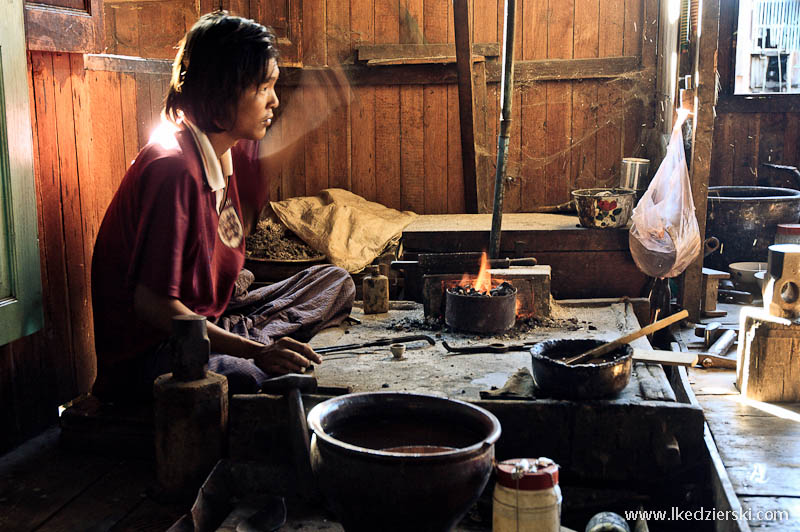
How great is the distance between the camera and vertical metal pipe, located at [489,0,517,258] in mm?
4242

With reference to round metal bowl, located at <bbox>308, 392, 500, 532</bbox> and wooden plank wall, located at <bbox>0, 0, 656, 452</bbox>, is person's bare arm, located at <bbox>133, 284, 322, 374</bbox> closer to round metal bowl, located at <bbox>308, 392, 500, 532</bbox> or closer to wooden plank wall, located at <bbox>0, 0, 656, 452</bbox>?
round metal bowl, located at <bbox>308, 392, 500, 532</bbox>

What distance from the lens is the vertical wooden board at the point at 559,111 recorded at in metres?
6.15

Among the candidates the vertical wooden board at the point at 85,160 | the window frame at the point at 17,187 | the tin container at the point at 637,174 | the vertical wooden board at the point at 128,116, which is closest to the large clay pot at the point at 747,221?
the tin container at the point at 637,174

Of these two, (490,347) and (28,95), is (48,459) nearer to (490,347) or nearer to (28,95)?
(28,95)

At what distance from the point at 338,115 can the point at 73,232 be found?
340cm

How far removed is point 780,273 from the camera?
329 centimetres

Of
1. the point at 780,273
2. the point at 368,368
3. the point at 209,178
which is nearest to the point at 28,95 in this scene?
the point at 209,178

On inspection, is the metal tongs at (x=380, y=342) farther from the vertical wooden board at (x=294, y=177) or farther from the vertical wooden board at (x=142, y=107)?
the vertical wooden board at (x=294, y=177)

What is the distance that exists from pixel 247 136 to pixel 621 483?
77.4 inches

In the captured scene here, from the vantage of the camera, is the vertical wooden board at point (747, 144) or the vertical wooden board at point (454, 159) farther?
the vertical wooden board at point (747, 144)

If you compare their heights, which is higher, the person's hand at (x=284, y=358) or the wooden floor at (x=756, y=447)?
the person's hand at (x=284, y=358)

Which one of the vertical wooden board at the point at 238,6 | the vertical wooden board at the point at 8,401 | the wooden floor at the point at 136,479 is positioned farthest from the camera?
the vertical wooden board at the point at 238,6

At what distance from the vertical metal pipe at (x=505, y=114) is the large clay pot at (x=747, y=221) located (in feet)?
5.71

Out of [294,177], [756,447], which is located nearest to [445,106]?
[294,177]
